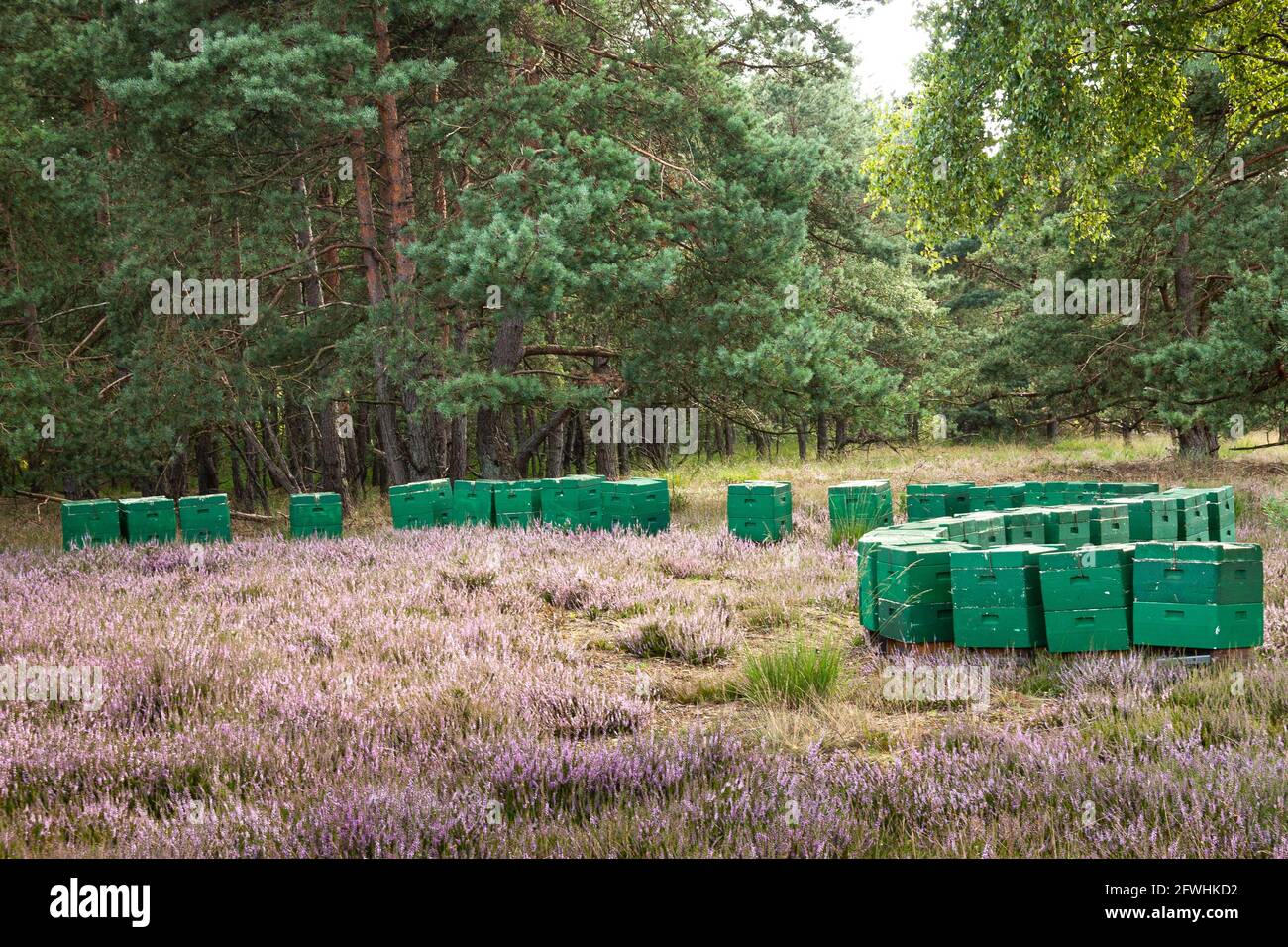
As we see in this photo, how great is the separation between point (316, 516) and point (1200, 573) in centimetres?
1101

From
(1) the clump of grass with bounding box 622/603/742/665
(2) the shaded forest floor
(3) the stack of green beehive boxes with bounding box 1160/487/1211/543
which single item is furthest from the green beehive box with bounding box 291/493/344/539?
(3) the stack of green beehive boxes with bounding box 1160/487/1211/543

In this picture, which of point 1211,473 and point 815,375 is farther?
point 1211,473

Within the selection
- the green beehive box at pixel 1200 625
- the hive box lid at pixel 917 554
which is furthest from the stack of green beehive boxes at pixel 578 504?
the green beehive box at pixel 1200 625

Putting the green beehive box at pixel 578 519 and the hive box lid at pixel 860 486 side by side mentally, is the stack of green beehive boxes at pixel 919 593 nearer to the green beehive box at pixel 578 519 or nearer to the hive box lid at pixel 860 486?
the hive box lid at pixel 860 486

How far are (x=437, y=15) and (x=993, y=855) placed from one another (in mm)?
14923

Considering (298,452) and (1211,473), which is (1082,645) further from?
(298,452)

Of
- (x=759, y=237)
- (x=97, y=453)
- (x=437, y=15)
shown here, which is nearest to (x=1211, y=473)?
(x=759, y=237)

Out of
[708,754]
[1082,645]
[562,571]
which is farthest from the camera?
[562,571]

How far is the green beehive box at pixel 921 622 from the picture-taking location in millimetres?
6184

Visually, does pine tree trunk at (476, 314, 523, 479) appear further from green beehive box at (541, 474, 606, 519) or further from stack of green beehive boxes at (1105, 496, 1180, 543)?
stack of green beehive boxes at (1105, 496, 1180, 543)

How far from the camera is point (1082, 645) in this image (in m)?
5.73

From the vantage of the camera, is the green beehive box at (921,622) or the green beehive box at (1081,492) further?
the green beehive box at (1081,492)

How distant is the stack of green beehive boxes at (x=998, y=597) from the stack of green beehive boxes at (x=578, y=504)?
7.14m

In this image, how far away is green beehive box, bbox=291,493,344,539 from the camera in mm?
13094
